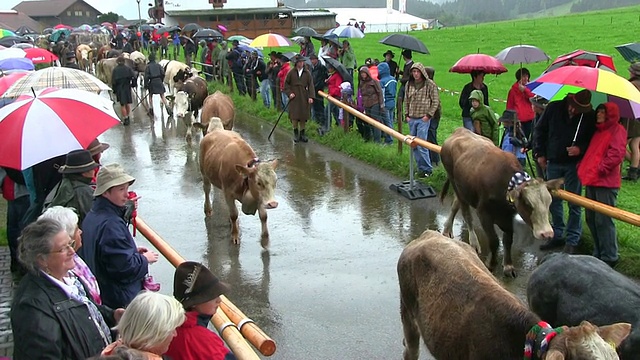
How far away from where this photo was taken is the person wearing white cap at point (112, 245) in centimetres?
425

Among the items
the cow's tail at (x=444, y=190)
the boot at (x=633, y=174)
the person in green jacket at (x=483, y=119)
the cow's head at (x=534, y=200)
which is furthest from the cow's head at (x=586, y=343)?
the boot at (x=633, y=174)

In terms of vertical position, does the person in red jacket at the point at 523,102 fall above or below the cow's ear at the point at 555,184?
above

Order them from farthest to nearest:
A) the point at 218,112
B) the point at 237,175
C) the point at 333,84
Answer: the point at 333,84, the point at 218,112, the point at 237,175

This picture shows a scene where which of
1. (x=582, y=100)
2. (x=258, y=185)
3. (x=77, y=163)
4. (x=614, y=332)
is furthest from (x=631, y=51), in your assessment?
(x=77, y=163)

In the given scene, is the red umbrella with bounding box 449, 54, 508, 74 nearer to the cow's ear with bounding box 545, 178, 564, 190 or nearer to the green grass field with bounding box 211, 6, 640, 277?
the green grass field with bounding box 211, 6, 640, 277

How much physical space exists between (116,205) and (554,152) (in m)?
5.47

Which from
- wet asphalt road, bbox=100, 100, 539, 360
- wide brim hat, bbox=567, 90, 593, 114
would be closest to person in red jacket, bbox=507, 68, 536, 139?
wet asphalt road, bbox=100, 100, 539, 360

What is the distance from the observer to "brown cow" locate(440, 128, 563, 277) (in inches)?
261

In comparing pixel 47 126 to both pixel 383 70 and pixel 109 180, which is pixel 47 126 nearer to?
pixel 109 180

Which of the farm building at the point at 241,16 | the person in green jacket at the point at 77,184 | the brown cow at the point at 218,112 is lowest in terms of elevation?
the brown cow at the point at 218,112

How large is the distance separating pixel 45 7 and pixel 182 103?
99192 millimetres

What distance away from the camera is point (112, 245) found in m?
4.25

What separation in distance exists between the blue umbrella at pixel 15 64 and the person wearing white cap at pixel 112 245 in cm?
968

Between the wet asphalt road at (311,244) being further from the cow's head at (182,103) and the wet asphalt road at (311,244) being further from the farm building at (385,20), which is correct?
the farm building at (385,20)
